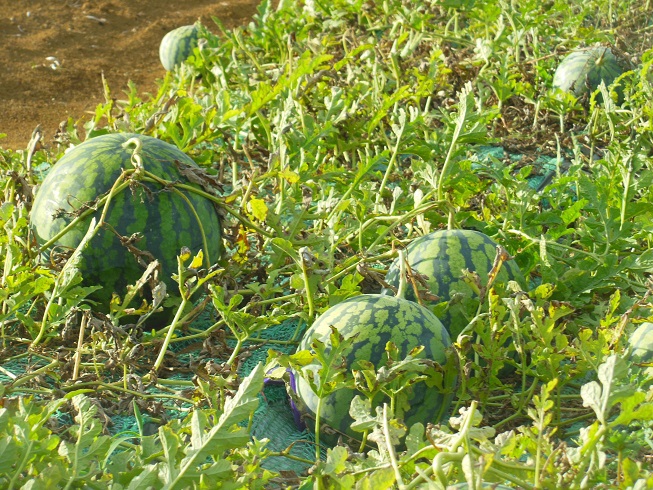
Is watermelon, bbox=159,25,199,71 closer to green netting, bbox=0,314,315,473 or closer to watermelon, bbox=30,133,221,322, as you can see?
watermelon, bbox=30,133,221,322

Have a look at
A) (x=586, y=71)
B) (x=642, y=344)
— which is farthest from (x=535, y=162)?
(x=642, y=344)

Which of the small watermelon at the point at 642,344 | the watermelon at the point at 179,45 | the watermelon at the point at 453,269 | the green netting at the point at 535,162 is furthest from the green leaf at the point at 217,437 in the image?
the watermelon at the point at 179,45

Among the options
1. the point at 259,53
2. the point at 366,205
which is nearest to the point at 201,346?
the point at 366,205

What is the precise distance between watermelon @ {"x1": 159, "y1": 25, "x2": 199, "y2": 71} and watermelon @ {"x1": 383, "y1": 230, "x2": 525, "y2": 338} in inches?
164

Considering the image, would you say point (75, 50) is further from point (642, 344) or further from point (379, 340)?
point (642, 344)

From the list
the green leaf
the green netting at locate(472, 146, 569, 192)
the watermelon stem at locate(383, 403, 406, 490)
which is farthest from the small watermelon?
the green netting at locate(472, 146, 569, 192)

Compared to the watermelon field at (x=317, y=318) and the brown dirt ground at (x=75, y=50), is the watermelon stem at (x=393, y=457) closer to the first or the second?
the watermelon field at (x=317, y=318)

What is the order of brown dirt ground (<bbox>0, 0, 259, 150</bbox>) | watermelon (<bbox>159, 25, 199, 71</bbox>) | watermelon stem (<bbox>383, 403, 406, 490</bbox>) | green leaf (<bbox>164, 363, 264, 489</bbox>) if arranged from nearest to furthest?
watermelon stem (<bbox>383, 403, 406, 490</bbox>), green leaf (<bbox>164, 363, 264, 489</bbox>), watermelon (<bbox>159, 25, 199, 71</bbox>), brown dirt ground (<bbox>0, 0, 259, 150</bbox>)

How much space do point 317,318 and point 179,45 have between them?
4455 mm

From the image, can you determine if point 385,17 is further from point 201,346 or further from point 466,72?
point 201,346

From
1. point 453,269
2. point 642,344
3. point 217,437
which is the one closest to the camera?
point 217,437

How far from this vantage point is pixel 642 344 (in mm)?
2623

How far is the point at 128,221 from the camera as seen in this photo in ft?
9.79

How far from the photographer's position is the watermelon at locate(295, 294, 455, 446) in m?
2.44
